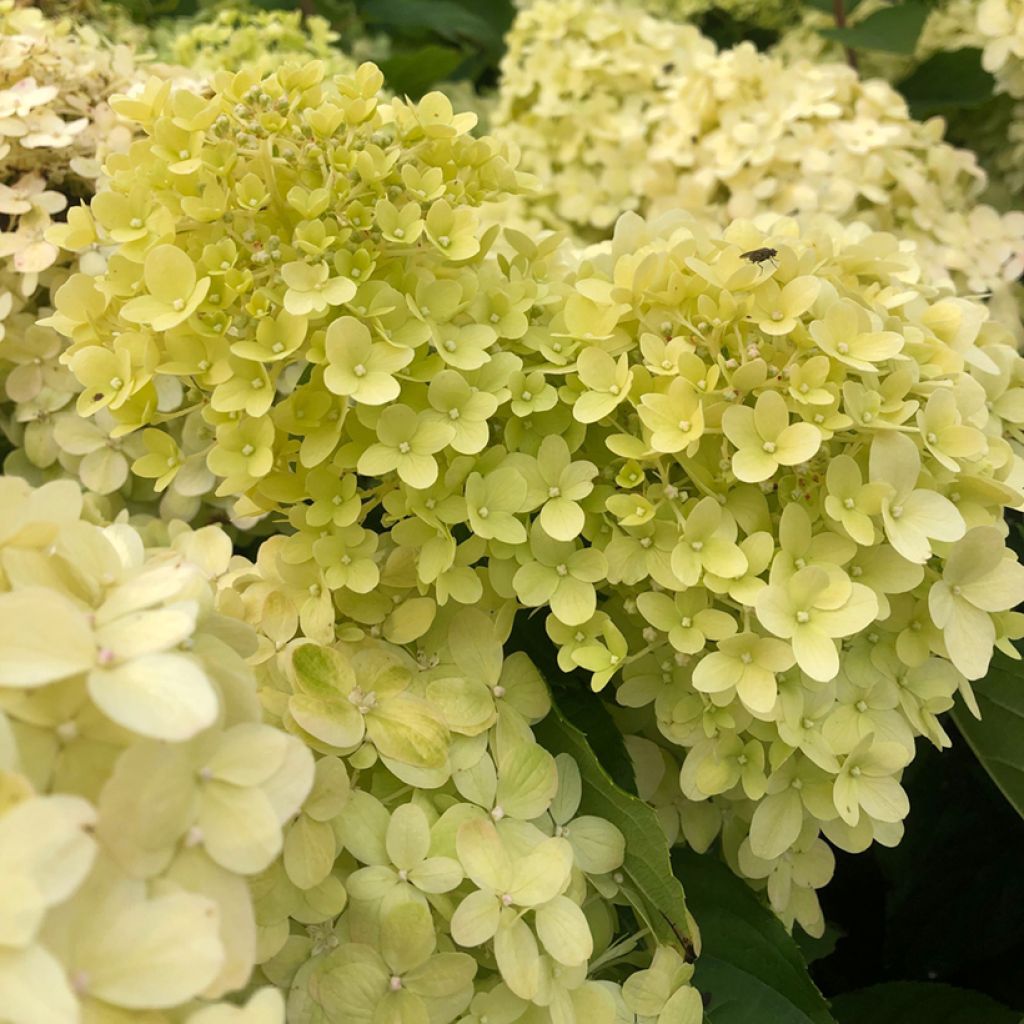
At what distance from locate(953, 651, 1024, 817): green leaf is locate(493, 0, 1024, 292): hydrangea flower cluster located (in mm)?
412

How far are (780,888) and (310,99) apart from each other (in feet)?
1.71

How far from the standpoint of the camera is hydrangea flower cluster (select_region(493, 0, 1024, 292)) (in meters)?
0.96

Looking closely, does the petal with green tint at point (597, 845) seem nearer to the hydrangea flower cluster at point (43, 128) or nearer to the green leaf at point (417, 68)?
the hydrangea flower cluster at point (43, 128)

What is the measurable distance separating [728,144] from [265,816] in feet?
2.83

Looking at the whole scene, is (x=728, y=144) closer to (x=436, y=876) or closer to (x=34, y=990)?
(x=436, y=876)

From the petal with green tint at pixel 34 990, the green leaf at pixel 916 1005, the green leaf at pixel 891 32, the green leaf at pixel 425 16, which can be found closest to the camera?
the petal with green tint at pixel 34 990

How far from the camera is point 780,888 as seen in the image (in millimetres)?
552

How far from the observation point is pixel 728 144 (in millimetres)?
985

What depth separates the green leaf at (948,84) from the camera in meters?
1.14

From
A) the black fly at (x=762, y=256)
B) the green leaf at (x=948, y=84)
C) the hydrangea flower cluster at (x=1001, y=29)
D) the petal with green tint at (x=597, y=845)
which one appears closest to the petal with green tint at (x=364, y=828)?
the petal with green tint at (x=597, y=845)

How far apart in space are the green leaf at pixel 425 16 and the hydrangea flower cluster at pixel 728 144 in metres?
0.22

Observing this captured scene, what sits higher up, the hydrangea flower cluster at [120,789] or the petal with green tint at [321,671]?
the hydrangea flower cluster at [120,789]

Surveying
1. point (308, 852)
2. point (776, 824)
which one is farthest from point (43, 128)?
point (776, 824)

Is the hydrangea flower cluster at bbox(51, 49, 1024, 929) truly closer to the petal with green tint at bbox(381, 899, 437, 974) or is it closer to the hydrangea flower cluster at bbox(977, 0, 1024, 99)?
the petal with green tint at bbox(381, 899, 437, 974)
